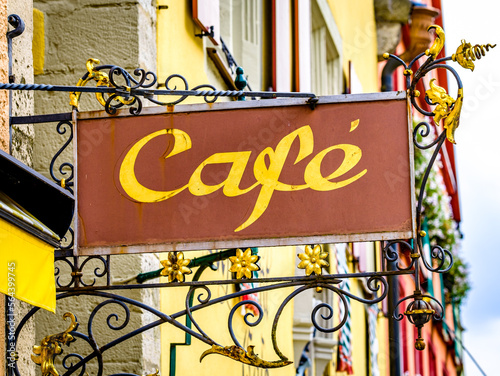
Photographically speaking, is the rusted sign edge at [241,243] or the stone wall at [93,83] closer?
the rusted sign edge at [241,243]

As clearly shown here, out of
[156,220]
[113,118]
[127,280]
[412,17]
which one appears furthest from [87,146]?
[412,17]

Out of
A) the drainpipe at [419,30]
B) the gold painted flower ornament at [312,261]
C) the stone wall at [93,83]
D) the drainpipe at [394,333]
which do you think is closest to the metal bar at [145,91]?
the gold painted flower ornament at [312,261]

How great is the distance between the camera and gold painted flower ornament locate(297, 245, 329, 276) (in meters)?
4.05

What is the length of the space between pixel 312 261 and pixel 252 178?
1.18ft

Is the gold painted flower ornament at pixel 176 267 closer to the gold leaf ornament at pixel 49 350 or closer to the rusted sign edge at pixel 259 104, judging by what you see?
the gold leaf ornament at pixel 49 350

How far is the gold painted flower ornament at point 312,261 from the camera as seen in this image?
4055mm

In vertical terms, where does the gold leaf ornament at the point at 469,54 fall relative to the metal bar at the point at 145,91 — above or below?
above

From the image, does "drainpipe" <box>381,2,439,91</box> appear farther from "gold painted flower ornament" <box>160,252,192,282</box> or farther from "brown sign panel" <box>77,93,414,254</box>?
"gold painted flower ornament" <box>160,252,192,282</box>

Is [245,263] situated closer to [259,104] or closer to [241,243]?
[241,243]

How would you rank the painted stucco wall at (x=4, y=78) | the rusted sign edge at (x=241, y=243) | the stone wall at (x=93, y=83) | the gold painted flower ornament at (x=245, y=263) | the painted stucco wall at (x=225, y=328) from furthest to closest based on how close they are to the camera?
the painted stucco wall at (x=225, y=328), the stone wall at (x=93, y=83), the painted stucco wall at (x=4, y=78), the gold painted flower ornament at (x=245, y=263), the rusted sign edge at (x=241, y=243)

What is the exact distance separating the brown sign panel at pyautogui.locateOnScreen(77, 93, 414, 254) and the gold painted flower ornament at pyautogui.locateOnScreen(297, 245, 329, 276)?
3.3 inches

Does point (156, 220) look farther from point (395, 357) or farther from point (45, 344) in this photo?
point (395, 357)

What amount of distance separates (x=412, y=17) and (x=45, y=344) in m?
10.1

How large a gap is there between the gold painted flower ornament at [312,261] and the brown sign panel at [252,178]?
84 mm
